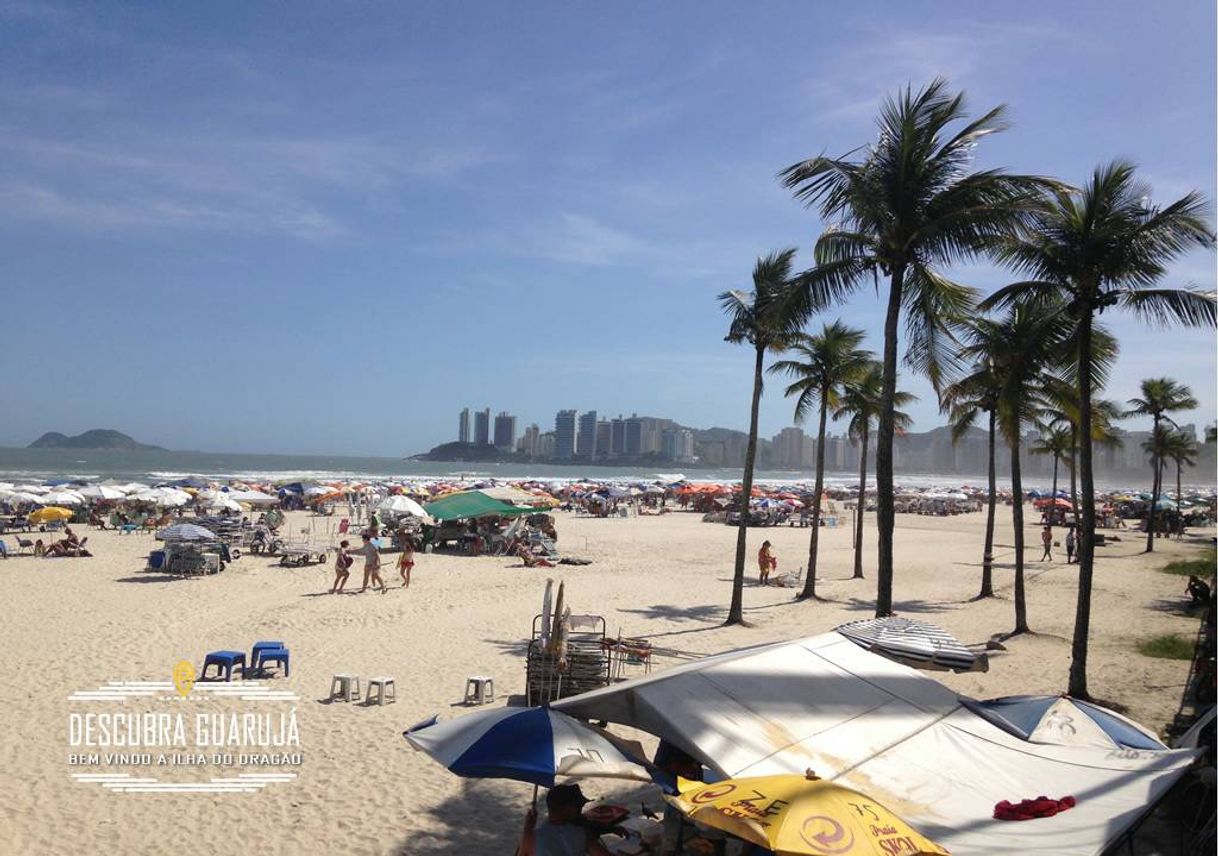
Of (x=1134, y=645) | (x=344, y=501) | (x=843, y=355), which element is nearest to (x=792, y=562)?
(x=843, y=355)

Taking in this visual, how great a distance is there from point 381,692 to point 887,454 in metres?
6.96

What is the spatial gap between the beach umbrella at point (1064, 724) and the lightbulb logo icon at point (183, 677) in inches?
334

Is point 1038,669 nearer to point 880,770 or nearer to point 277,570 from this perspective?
point 880,770

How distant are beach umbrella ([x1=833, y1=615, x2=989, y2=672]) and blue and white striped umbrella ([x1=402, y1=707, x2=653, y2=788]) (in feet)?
13.6

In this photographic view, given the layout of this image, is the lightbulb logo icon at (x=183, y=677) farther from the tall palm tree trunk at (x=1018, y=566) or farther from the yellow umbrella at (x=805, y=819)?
the tall palm tree trunk at (x=1018, y=566)

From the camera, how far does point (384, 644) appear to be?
41.6 feet

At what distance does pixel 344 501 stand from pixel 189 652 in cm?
3605

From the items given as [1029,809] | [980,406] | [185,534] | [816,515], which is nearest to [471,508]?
[185,534]

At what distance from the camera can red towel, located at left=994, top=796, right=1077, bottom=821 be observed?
4926mm

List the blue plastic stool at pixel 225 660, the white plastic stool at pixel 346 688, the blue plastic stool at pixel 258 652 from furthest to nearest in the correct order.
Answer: the blue plastic stool at pixel 258 652
the blue plastic stool at pixel 225 660
the white plastic stool at pixel 346 688

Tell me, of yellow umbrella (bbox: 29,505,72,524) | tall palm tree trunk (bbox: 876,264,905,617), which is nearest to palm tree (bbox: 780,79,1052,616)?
tall palm tree trunk (bbox: 876,264,905,617)

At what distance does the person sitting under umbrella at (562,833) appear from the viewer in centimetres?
497

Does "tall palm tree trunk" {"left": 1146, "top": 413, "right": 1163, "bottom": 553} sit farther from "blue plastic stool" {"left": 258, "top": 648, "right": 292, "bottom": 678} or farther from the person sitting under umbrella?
the person sitting under umbrella

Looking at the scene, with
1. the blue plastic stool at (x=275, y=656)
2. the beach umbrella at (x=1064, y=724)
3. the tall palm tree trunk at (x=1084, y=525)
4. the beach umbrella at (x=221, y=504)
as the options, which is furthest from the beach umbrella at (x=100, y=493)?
the beach umbrella at (x=1064, y=724)
